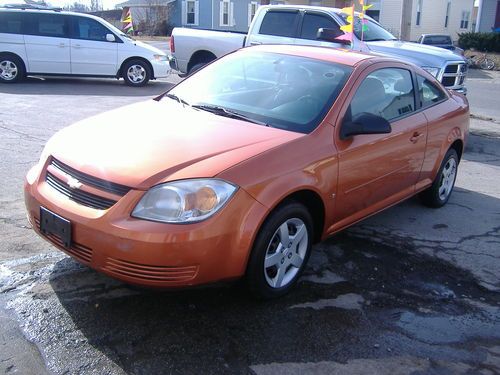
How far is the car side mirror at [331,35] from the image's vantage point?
10.2 m

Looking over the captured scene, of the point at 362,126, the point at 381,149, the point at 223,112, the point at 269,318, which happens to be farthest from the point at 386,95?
the point at 269,318

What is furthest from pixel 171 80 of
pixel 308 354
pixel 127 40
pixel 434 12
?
pixel 434 12

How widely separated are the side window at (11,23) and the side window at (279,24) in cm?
606

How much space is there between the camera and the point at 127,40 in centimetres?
1396

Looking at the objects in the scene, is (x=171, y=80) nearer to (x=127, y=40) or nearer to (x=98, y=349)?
(x=127, y=40)

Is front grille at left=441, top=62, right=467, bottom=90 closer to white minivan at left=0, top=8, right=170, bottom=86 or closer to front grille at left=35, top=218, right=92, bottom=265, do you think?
white minivan at left=0, top=8, right=170, bottom=86

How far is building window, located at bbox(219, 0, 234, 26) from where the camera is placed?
143ft

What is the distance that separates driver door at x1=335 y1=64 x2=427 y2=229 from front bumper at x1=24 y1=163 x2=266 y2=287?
1.07 meters

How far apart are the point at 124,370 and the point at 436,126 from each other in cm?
380

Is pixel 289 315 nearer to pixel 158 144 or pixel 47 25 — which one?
pixel 158 144

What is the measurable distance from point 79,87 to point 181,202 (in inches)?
450

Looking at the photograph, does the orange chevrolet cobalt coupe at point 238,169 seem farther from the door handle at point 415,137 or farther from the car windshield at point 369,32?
the car windshield at point 369,32

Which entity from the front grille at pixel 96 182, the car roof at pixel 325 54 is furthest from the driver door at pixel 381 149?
the front grille at pixel 96 182

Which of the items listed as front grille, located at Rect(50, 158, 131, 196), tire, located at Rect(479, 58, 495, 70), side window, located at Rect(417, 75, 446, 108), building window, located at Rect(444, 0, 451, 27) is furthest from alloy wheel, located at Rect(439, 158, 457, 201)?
building window, located at Rect(444, 0, 451, 27)
